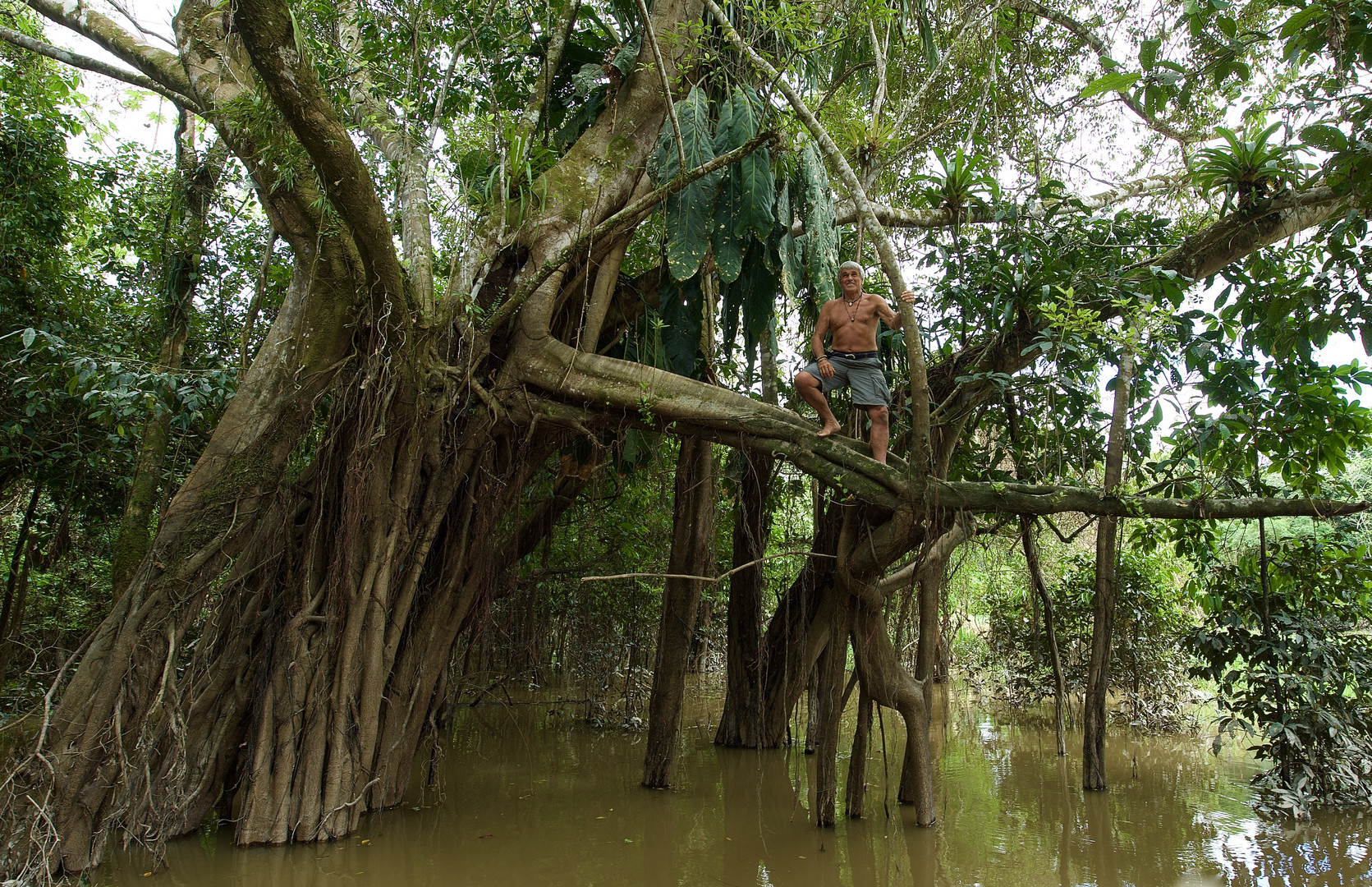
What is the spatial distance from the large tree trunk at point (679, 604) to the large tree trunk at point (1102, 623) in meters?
→ 2.52

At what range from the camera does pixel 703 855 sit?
442cm

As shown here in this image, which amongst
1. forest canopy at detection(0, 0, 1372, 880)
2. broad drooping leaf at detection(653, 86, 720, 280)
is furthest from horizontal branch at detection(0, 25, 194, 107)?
broad drooping leaf at detection(653, 86, 720, 280)

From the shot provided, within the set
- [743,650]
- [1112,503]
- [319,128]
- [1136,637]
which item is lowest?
[743,650]

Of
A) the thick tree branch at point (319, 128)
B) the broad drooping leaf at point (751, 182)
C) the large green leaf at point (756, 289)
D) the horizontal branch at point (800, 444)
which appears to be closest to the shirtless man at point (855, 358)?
the horizontal branch at point (800, 444)

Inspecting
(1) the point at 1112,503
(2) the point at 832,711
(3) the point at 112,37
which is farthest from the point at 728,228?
(3) the point at 112,37

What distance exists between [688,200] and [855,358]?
130 cm

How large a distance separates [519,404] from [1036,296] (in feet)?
9.50

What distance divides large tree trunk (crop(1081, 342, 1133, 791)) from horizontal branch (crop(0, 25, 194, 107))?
579 cm

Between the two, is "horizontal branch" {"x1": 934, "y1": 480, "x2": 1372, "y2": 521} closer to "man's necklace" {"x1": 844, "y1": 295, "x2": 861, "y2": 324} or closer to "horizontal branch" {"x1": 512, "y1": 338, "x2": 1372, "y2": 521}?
"horizontal branch" {"x1": 512, "y1": 338, "x2": 1372, "y2": 521}

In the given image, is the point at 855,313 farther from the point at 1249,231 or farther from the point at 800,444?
the point at 1249,231

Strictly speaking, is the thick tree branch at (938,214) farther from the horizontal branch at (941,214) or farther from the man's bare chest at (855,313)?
the man's bare chest at (855,313)

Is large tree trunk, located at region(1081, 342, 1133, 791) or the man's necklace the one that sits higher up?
the man's necklace

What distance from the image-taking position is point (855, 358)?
4.49 meters

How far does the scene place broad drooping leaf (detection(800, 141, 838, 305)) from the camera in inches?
186
